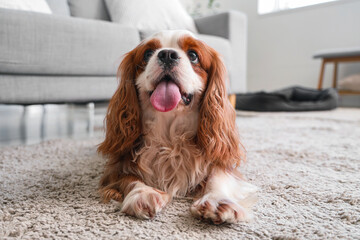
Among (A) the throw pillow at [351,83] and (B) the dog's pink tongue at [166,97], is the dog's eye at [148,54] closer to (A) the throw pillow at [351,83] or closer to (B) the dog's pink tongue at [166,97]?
(B) the dog's pink tongue at [166,97]

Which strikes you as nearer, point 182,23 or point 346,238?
point 346,238

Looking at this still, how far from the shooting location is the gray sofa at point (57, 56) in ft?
5.56

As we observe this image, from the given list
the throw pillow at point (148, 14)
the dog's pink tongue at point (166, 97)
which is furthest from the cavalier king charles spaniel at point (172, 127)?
the throw pillow at point (148, 14)

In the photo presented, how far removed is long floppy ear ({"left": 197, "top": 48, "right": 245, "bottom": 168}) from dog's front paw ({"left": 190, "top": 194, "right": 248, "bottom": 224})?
22 cm

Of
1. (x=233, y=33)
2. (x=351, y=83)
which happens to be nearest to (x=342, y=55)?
(x=351, y=83)

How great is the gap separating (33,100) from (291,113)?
2605mm

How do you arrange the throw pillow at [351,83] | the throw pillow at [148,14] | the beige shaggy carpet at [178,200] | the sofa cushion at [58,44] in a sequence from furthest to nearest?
the throw pillow at [351,83]
the throw pillow at [148,14]
the sofa cushion at [58,44]
the beige shaggy carpet at [178,200]

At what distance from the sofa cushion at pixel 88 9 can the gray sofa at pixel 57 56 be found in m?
0.91

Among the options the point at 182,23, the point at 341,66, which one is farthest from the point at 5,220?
the point at 341,66

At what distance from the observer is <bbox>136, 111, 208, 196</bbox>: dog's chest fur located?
963mm

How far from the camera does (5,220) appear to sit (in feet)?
2.39

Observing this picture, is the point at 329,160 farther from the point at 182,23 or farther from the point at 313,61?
the point at 313,61

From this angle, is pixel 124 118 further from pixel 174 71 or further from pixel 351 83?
pixel 351 83

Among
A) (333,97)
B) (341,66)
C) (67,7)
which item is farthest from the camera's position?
(341,66)
